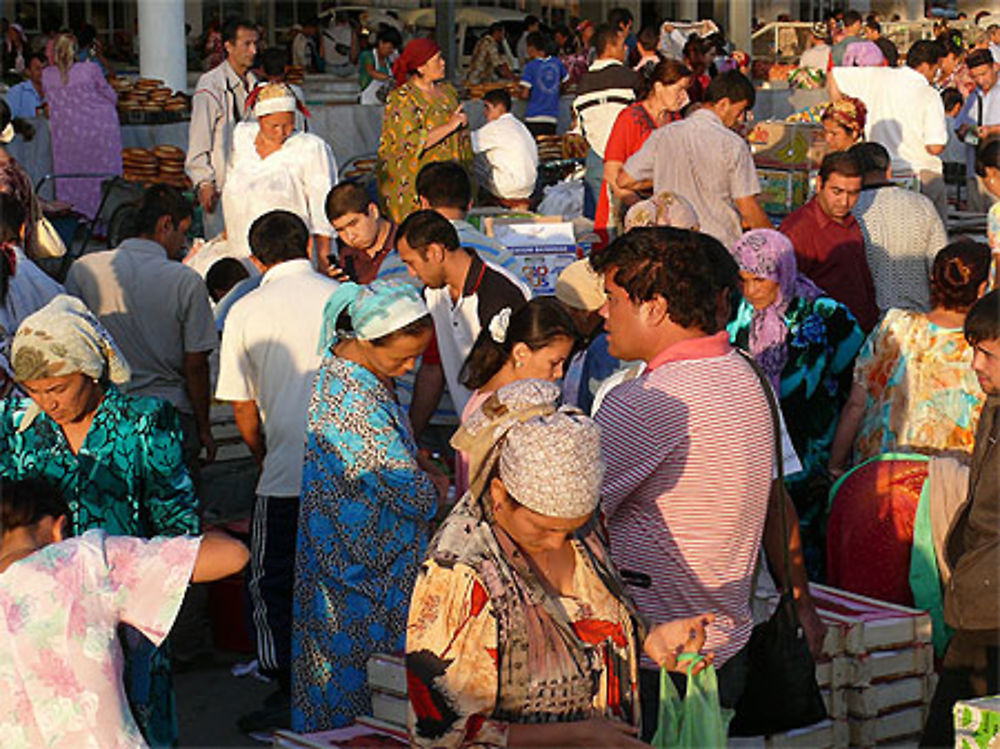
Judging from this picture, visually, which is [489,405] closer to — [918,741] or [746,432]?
[746,432]

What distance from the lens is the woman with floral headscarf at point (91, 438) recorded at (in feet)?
14.6

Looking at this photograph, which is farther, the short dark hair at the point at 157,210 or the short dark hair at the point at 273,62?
the short dark hair at the point at 273,62

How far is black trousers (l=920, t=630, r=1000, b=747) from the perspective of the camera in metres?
4.45

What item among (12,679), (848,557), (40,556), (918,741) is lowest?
(918,741)

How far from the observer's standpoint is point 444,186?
7.09 m

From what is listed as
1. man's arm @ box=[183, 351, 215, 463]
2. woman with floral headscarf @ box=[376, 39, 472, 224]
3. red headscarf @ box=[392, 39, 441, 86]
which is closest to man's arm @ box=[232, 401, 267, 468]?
man's arm @ box=[183, 351, 215, 463]

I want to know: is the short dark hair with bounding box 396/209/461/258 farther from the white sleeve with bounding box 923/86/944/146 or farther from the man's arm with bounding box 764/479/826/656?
the white sleeve with bounding box 923/86/944/146

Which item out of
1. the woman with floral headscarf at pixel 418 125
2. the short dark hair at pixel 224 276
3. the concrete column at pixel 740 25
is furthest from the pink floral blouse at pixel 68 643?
the concrete column at pixel 740 25

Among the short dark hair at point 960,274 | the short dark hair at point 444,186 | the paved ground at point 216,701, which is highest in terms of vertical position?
the short dark hair at point 444,186

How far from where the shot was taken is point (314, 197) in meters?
8.23

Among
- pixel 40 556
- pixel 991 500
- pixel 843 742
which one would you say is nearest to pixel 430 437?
pixel 843 742

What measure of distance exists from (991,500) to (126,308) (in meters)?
3.42

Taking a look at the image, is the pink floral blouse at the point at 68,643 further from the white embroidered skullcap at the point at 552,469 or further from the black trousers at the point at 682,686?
the black trousers at the point at 682,686

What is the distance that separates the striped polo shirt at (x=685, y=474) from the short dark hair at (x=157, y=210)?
3.10m
